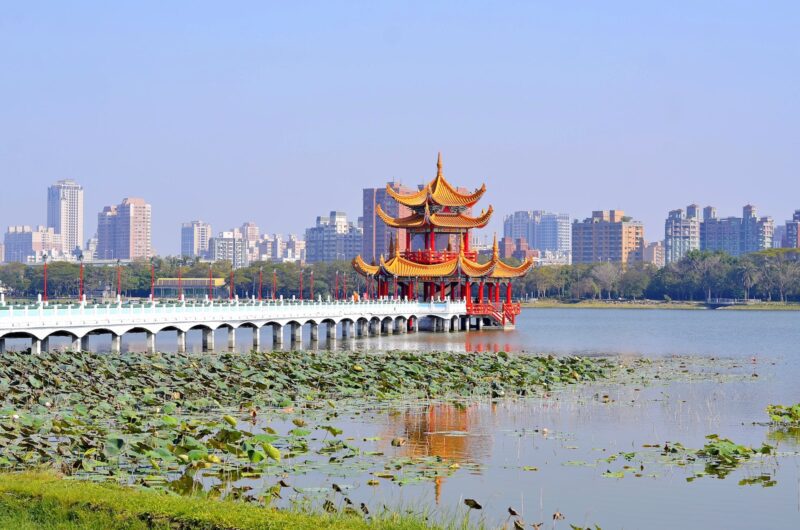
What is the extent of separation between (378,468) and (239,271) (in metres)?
137

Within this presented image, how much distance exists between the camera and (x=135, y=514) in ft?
42.8

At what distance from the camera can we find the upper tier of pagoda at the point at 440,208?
7319 centimetres

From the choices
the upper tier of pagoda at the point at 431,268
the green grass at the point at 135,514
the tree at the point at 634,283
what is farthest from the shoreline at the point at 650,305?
the green grass at the point at 135,514

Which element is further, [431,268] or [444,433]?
[431,268]

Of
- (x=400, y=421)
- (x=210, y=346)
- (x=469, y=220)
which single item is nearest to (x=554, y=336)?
(x=469, y=220)

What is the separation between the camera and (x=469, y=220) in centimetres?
7344

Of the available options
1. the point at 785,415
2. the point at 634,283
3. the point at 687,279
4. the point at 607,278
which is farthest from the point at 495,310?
the point at 607,278

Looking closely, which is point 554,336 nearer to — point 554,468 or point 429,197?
point 429,197

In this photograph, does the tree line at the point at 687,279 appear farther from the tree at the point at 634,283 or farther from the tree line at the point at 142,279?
the tree line at the point at 142,279

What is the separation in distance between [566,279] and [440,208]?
3728 inches

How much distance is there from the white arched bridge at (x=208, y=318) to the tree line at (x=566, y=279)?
57424 mm

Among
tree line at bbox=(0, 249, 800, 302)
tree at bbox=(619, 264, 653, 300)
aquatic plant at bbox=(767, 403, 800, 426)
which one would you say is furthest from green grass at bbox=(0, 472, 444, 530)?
tree at bbox=(619, 264, 653, 300)

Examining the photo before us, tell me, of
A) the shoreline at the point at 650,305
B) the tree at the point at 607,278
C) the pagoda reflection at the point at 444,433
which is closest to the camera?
the pagoda reflection at the point at 444,433

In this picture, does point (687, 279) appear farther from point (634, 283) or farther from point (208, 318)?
point (208, 318)
